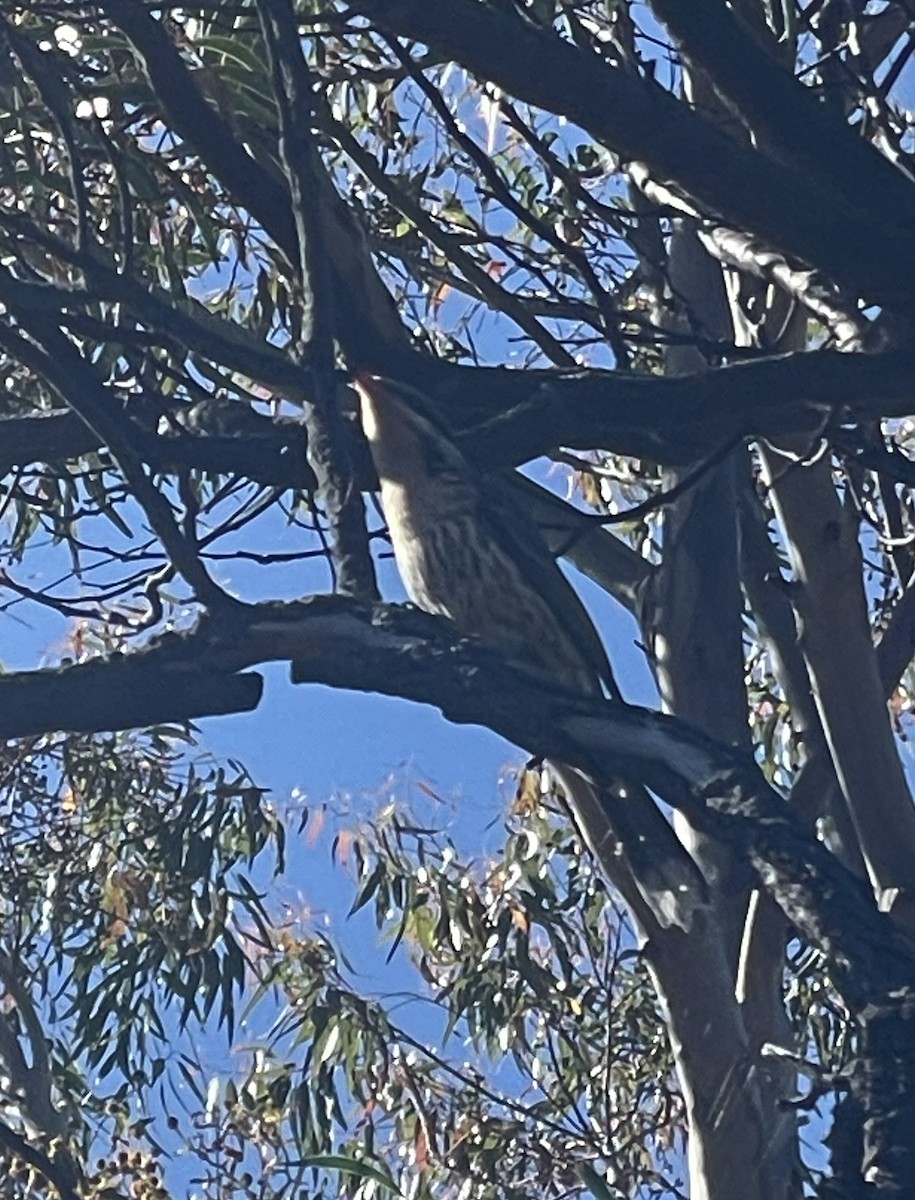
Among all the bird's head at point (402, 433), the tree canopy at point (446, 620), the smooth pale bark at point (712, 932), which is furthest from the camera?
the smooth pale bark at point (712, 932)

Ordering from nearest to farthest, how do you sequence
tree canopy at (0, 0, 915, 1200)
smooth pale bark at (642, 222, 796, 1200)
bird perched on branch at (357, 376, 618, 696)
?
tree canopy at (0, 0, 915, 1200)
smooth pale bark at (642, 222, 796, 1200)
bird perched on branch at (357, 376, 618, 696)

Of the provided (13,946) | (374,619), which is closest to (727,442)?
(374,619)

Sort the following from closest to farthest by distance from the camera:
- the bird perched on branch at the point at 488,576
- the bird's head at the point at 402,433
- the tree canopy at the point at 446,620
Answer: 1. the tree canopy at the point at 446,620
2. the bird's head at the point at 402,433
3. the bird perched on branch at the point at 488,576

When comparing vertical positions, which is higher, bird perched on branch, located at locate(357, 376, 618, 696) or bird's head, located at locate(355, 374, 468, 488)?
bird perched on branch, located at locate(357, 376, 618, 696)

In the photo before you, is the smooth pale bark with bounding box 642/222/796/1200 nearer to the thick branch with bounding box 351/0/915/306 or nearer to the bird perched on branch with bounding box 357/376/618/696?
the bird perched on branch with bounding box 357/376/618/696

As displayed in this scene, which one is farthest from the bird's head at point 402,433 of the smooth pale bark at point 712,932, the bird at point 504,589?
the smooth pale bark at point 712,932

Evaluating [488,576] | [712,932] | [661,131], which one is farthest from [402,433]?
[712,932]

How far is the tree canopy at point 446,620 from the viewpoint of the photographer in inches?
87.8

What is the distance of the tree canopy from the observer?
2.23 meters

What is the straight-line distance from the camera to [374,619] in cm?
225

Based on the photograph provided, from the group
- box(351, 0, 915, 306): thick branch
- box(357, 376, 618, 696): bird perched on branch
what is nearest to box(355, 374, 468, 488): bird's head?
box(357, 376, 618, 696): bird perched on branch

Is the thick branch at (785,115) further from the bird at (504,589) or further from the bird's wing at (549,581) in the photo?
the bird's wing at (549,581)

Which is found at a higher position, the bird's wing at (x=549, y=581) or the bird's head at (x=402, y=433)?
the bird's wing at (x=549, y=581)

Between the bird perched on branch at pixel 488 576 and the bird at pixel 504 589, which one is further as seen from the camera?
the bird perched on branch at pixel 488 576
